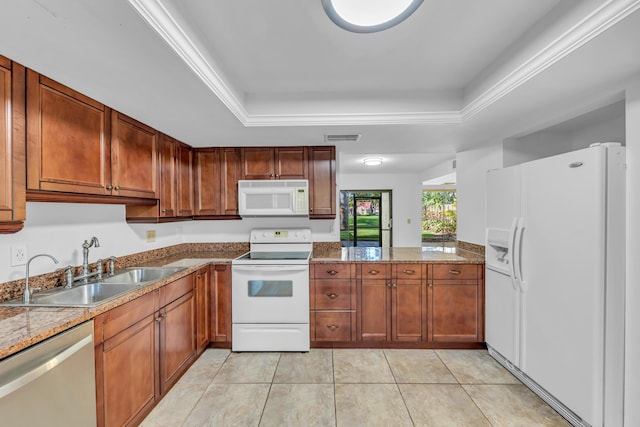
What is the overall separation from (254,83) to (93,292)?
1852 mm

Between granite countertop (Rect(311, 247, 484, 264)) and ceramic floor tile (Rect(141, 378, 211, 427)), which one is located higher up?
granite countertop (Rect(311, 247, 484, 264))

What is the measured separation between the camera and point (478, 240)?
3025 millimetres

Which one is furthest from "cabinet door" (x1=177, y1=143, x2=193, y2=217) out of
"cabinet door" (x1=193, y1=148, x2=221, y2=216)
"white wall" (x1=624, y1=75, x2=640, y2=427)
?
"white wall" (x1=624, y1=75, x2=640, y2=427)

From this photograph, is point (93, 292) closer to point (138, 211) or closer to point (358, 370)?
point (138, 211)

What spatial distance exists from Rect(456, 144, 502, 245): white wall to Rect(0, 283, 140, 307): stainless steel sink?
313 centimetres

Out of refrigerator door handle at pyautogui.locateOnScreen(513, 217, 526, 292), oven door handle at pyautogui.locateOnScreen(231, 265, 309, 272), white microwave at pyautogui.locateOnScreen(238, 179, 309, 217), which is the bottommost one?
oven door handle at pyautogui.locateOnScreen(231, 265, 309, 272)

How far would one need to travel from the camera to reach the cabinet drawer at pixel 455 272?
2725mm

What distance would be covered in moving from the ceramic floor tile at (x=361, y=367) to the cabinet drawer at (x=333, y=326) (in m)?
0.14

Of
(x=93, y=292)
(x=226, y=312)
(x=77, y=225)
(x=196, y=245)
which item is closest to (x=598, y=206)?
(x=226, y=312)

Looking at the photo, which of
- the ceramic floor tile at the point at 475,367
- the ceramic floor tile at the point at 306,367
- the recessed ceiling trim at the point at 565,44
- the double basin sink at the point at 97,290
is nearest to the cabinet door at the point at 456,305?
the ceramic floor tile at the point at 475,367

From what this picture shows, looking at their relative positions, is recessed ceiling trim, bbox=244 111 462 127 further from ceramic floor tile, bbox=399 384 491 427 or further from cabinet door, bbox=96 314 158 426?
ceramic floor tile, bbox=399 384 491 427

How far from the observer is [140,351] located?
1758 mm

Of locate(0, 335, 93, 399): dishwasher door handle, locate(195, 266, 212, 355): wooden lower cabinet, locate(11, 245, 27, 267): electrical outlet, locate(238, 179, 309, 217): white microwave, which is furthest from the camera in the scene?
locate(238, 179, 309, 217): white microwave

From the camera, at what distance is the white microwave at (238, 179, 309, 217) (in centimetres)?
299
